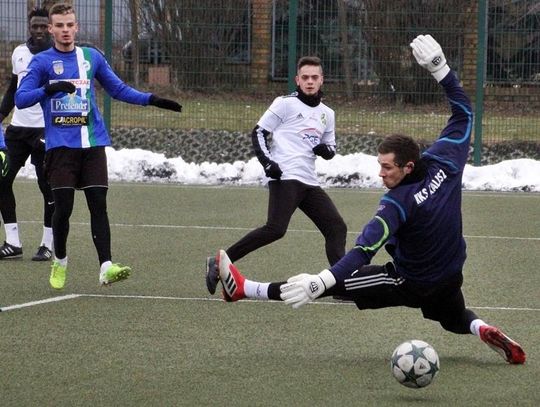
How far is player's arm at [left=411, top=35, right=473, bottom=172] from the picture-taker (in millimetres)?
7652

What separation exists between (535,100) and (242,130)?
4.47 meters

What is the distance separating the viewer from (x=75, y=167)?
9906 millimetres

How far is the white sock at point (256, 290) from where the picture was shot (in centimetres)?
829

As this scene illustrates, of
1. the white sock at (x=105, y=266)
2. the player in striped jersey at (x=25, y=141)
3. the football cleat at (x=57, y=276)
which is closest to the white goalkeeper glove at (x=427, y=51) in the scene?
the white sock at (x=105, y=266)

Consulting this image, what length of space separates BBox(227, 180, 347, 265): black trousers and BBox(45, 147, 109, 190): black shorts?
1.14 meters

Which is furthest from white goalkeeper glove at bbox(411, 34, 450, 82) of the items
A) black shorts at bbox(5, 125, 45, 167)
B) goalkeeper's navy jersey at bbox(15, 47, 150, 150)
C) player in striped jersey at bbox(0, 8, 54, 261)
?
black shorts at bbox(5, 125, 45, 167)

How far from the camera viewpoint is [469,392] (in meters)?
6.83

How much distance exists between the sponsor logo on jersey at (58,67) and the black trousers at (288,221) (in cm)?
177

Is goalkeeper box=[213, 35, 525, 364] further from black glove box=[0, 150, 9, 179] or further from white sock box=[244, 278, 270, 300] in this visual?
black glove box=[0, 150, 9, 179]

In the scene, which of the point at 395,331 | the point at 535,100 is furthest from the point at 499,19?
the point at 395,331

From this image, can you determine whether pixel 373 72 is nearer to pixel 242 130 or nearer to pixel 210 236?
pixel 242 130

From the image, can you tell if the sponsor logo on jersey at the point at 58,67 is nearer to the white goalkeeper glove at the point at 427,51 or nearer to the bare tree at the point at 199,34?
the white goalkeeper glove at the point at 427,51

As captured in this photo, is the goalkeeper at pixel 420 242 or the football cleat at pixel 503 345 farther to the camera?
the football cleat at pixel 503 345

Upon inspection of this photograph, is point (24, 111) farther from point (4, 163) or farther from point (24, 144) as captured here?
point (4, 163)
